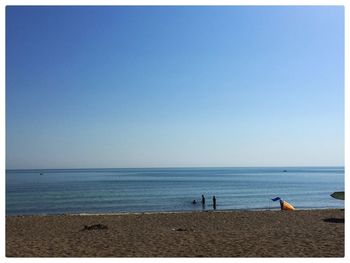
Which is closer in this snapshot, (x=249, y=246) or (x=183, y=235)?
(x=249, y=246)

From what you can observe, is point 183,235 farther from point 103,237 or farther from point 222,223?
point 222,223

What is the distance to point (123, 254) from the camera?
35.8 feet
